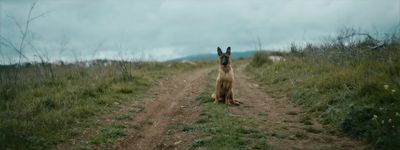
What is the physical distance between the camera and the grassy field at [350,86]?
8.09 meters

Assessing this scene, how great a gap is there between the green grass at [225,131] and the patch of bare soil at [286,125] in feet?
0.70

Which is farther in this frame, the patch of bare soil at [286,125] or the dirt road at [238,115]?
the dirt road at [238,115]

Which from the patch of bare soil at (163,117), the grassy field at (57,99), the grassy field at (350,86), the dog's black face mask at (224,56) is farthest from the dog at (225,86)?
the grassy field at (57,99)

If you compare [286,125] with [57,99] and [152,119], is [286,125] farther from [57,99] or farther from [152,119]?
[57,99]

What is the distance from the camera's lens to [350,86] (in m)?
10.9

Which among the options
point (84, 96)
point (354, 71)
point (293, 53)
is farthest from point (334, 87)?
point (293, 53)

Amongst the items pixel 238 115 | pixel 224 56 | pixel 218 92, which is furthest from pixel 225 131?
pixel 224 56

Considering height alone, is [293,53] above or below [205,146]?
above

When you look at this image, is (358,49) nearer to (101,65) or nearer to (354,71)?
(354,71)

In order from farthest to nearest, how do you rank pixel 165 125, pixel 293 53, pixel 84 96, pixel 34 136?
pixel 293 53, pixel 84 96, pixel 165 125, pixel 34 136

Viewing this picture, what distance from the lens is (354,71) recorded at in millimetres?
11844

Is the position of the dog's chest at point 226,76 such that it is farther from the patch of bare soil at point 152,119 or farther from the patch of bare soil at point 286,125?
the patch of bare soil at point 152,119

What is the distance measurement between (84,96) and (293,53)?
12204 millimetres

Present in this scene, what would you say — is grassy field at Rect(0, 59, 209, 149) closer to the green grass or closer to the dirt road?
the dirt road
